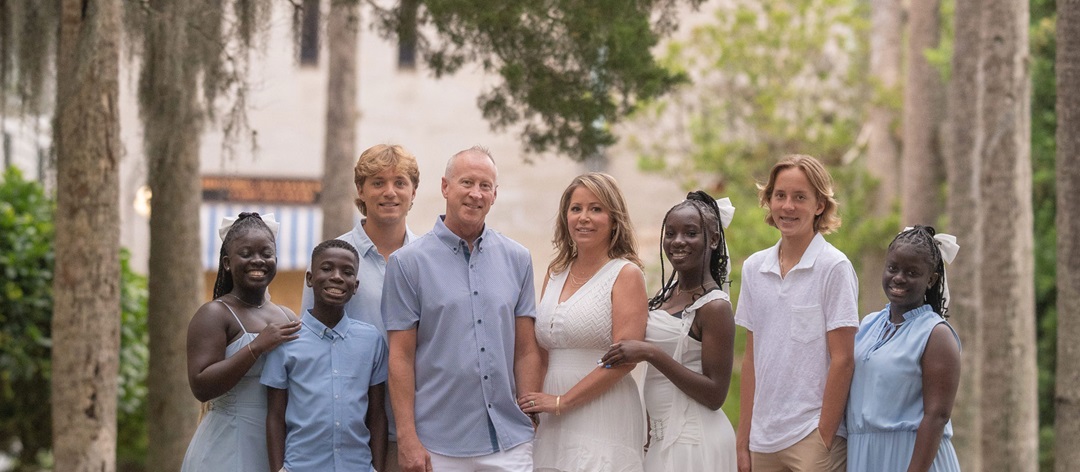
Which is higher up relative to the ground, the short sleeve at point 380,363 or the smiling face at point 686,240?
the smiling face at point 686,240

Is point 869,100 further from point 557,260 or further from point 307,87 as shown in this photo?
point 557,260

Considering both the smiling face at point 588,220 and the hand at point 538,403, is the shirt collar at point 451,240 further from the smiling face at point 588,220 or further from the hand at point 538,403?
the hand at point 538,403

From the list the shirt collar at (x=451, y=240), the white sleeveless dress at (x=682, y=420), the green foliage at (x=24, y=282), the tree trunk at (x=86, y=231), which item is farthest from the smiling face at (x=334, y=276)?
the green foliage at (x=24, y=282)

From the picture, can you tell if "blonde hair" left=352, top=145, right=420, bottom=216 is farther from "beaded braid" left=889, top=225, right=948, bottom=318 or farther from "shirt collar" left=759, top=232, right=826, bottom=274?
"beaded braid" left=889, top=225, right=948, bottom=318

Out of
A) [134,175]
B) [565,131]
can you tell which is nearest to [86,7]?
[134,175]

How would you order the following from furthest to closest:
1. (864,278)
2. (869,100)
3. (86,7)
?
(869,100) → (864,278) → (86,7)

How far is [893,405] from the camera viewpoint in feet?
16.1

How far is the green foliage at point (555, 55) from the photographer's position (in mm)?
7480

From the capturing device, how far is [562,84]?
7.82 metres

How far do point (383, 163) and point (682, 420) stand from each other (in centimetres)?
170

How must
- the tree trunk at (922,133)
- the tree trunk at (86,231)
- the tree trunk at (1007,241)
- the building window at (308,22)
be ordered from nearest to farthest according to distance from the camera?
the tree trunk at (86,231), the building window at (308,22), the tree trunk at (1007,241), the tree trunk at (922,133)

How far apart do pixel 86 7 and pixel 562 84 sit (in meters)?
2.77

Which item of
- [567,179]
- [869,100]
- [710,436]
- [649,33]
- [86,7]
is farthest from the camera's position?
[567,179]

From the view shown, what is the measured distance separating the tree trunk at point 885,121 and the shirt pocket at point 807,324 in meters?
12.9
